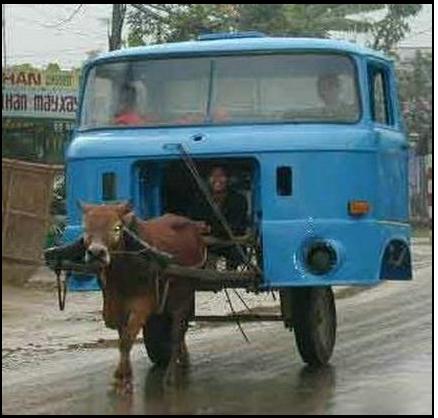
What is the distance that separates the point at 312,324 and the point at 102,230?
2659 mm

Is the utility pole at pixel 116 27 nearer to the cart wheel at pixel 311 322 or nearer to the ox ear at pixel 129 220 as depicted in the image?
the cart wheel at pixel 311 322

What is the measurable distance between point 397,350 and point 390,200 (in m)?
2.20

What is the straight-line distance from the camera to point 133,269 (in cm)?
855

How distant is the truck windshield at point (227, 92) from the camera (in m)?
9.60

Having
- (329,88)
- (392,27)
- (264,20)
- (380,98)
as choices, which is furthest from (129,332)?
(392,27)

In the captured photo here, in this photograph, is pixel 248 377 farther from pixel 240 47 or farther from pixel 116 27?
pixel 116 27

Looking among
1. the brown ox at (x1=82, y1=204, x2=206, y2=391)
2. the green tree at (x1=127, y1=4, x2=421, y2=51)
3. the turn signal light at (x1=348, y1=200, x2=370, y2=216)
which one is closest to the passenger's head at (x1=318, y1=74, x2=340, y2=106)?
the turn signal light at (x1=348, y1=200, x2=370, y2=216)

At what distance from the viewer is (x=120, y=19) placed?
20.4 metres

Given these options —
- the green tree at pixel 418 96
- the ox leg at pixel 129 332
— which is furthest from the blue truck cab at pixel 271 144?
the green tree at pixel 418 96

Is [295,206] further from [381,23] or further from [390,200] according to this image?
[381,23]

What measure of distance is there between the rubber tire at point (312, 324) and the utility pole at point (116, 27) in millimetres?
10751

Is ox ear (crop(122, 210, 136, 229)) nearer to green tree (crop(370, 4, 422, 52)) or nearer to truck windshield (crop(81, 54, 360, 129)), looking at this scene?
truck windshield (crop(81, 54, 360, 129))

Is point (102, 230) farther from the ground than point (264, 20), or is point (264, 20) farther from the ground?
point (264, 20)

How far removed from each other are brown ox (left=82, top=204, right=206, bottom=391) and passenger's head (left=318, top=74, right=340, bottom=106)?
149 cm
